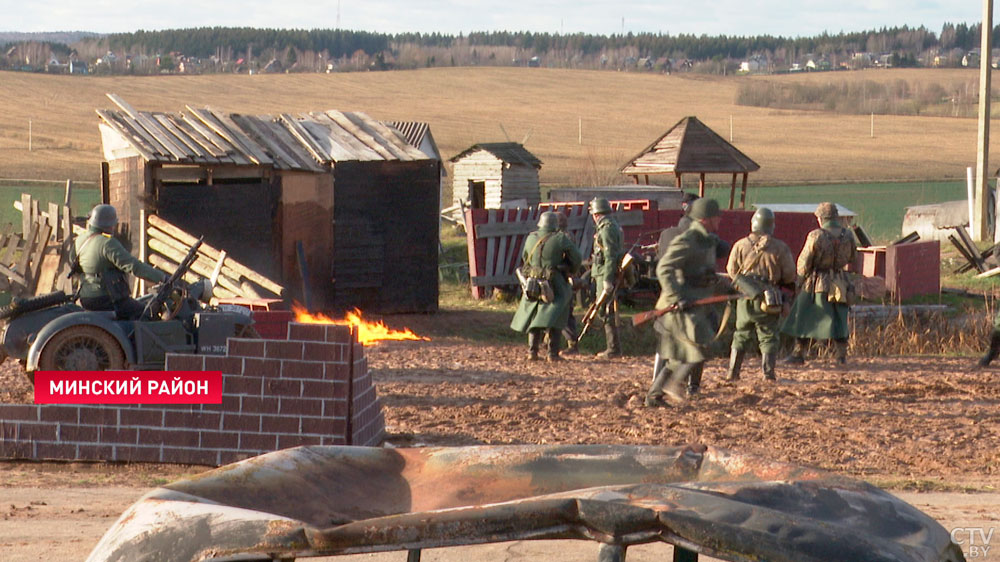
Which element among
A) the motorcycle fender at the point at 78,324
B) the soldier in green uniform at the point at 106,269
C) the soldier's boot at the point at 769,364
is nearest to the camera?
the motorcycle fender at the point at 78,324

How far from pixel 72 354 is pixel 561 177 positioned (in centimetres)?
4655

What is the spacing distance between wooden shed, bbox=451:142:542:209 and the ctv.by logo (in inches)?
1186

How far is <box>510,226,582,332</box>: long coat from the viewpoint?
14211mm

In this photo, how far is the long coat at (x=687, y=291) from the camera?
10.5 meters

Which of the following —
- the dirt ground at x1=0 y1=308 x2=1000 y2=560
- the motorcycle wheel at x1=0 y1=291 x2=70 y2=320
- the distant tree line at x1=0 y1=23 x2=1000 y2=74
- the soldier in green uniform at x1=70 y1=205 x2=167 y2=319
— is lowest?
the dirt ground at x1=0 y1=308 x2=1000 y2=560

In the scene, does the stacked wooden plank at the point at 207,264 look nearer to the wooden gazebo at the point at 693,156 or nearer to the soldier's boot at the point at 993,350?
the soldier's boot at the point at 993,350

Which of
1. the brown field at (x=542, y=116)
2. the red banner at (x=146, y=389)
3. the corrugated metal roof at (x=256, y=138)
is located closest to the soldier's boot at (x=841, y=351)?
the corrugated metal roof at (x=256, y=138)

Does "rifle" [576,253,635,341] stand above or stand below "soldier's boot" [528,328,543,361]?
above

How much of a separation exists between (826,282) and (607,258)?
8.09ft

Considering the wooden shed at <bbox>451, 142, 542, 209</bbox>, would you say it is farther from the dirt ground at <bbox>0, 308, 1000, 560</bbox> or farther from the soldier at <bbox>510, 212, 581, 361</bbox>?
the dirt ground at <bbox>0, 308, 1000, 560</bbox>

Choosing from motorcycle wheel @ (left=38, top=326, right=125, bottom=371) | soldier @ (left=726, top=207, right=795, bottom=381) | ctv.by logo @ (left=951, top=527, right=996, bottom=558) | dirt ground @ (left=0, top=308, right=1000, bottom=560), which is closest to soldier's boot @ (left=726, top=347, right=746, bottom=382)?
soldier @ (left=726, top=207, right=795, bottom=381)

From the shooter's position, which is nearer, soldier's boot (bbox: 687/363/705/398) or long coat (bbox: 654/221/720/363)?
long coat (bbox: 654/221/720/363)

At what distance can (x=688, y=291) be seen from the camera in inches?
Result: 416

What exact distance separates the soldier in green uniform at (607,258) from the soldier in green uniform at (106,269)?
581 centimetres
